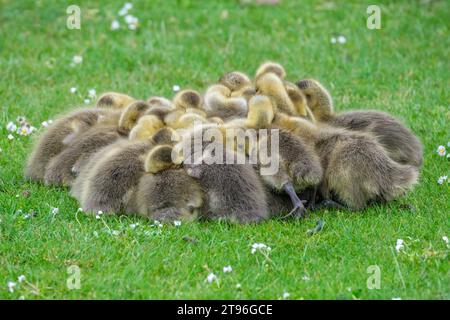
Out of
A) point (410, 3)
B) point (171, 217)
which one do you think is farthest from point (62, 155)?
point (410, 3)

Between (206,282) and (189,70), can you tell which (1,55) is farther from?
(206,282)

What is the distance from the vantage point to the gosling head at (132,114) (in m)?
6.93

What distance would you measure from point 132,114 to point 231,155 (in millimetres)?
1098

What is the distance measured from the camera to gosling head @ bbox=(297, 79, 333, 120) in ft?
24.1

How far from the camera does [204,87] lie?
9516 mm

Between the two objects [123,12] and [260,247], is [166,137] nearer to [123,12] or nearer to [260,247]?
[260,247]

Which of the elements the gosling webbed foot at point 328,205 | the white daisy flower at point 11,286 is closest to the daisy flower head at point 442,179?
the gosling webbed foot at point 328,205

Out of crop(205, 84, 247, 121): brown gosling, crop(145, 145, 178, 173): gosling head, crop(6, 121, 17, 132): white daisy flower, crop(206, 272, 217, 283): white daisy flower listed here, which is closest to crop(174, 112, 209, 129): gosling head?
crop(205, 84, 247, 121): brown gosling

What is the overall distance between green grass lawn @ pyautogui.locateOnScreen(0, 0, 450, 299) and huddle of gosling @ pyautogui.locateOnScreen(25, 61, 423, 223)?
15cm

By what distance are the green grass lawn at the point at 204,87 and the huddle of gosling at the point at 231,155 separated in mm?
146

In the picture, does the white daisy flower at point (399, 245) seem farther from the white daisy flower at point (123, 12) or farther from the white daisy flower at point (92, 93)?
the white daisy flower at point (123, 12)
